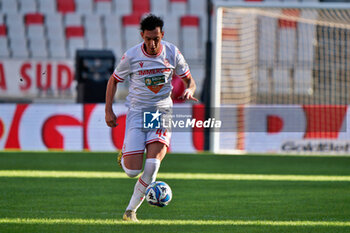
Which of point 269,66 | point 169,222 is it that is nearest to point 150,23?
point 169,222

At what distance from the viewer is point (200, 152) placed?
50.3 feet

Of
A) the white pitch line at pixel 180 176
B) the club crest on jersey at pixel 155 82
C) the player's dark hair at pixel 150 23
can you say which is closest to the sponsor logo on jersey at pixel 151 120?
the club crest on jersey at pixel 155 82

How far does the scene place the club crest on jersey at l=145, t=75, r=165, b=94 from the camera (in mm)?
6375

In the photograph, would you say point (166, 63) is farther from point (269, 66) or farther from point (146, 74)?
point (269, 66)

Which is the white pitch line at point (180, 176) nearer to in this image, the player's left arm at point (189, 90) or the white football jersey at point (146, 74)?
the player's left arm at point (189, 90)

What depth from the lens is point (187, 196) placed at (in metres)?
8.35

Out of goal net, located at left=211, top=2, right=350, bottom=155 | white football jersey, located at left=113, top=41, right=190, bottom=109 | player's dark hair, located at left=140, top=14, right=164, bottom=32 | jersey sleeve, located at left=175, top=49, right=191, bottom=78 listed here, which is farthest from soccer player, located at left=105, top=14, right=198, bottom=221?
goal net, located at left=211, top=2, right=350, bottom=155

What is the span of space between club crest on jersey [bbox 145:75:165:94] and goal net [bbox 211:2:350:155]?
8100 millimetres

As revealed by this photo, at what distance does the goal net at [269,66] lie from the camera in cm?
1472

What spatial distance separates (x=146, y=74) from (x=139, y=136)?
22.8 inches

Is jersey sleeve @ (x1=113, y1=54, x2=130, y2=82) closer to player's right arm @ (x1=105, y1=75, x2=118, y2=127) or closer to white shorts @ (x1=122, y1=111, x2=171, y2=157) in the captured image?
player's right arm @ (x1=105, y1=75, x2=118, y2=127)

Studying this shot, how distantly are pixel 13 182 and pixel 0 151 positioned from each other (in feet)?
18.8

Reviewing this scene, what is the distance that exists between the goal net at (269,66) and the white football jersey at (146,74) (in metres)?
8.06

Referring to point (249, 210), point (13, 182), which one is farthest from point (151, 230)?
point (13, 182)
